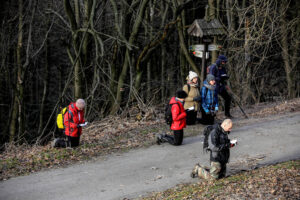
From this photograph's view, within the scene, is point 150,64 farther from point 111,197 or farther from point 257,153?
point 111,197

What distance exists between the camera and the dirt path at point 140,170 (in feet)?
22.1

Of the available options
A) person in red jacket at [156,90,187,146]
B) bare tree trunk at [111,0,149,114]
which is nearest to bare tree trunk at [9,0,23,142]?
bare tree trunk at [111,0,149,114]

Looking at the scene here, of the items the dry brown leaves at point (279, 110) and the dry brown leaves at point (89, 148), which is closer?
the dry brown leaves at point (89, 148)

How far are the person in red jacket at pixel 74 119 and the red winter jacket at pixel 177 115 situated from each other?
222cm

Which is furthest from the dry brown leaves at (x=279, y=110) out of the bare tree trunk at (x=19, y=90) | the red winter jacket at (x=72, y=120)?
the bare tree trunk at (x=19, y=90)

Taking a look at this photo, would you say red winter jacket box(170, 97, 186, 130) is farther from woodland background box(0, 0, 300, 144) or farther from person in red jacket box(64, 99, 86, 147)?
woodland background box(0, 0, 300, 144)

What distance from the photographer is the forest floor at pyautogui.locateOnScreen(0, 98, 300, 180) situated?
8250 millimetres

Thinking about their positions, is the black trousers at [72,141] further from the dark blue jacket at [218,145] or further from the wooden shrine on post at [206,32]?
the wooden shrine on post at [206,32]

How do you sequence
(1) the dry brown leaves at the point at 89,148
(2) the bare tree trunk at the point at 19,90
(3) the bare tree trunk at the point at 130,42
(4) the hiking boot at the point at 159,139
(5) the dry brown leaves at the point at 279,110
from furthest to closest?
1. (2) the bare tree trunk at the point at 19,90
2. (3) the bare tree trunk at the point at 130,42
3. (5) the dry brown leaves at the point at 279,110
4. (4) the hiking boot at the point at 159,139
5. (1) the dry brown leaves at the point at 89,148

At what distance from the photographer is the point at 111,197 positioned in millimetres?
6445

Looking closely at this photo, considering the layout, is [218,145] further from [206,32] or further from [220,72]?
[206,32]

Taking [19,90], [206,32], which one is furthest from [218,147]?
[19,90]

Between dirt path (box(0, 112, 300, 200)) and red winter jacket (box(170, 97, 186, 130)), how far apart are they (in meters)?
0.63

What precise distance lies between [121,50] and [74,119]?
8306 millimetres
